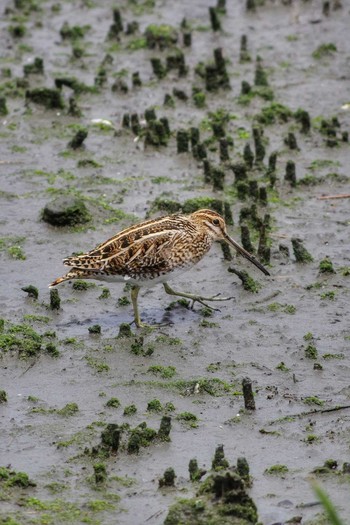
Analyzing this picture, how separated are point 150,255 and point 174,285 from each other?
99 cm

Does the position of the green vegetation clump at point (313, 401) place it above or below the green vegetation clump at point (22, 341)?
below

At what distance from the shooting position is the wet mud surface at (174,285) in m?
7.70

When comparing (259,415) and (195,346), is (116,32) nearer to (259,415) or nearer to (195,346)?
(195,346)

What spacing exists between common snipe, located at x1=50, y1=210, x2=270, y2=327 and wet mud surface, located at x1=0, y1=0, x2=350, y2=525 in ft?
1.35

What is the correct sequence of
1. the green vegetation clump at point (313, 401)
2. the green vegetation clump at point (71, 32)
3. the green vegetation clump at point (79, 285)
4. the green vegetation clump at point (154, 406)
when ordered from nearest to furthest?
the green vegetation clump at point (154, 406), the green vegetation clump at point (313, 401), the green vegetation clump at point (79, 285), the green vegetation clump at point (71, 32)

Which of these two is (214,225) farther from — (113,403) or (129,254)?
(113,403)

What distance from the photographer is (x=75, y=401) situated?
855 cm

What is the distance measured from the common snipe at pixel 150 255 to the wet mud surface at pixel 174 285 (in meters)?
0.41

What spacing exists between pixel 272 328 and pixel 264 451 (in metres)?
1.87

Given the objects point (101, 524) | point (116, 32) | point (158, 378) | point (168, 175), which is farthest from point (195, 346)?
point (116, 32)

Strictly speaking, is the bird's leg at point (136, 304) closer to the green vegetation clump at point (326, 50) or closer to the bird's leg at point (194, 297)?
the bird's leg at point (194, 297)

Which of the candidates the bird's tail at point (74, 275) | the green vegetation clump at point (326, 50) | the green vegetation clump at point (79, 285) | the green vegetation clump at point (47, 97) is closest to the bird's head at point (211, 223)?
the green vegetation clump at point (79, 285)

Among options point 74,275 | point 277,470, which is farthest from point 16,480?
point 74,275

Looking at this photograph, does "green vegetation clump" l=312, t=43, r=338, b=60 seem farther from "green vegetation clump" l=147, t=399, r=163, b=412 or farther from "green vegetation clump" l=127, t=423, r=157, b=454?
"green vegetation clump" l=127, t=423, r=157, b=454
